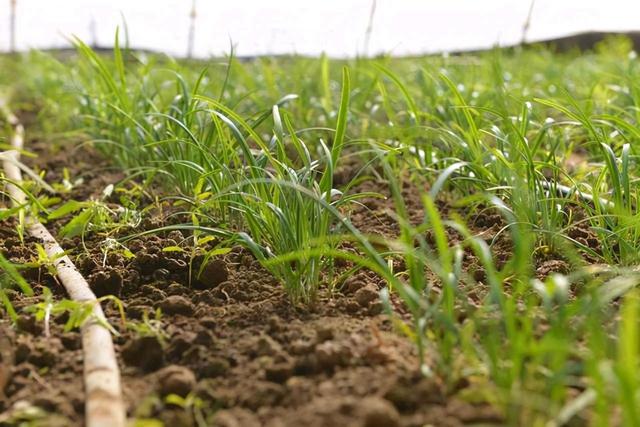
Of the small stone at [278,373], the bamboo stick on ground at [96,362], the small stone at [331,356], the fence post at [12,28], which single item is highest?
the fence post at [12,28]

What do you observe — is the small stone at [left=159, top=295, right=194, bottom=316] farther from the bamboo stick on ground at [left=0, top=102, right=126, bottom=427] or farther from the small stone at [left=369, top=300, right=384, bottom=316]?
the small stone at [left=369, top=300, right=384, bottom=316]

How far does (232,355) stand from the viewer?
1.25m

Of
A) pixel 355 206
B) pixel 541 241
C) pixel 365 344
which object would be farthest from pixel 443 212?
pixel 365 344

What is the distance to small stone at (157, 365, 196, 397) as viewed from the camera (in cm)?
114

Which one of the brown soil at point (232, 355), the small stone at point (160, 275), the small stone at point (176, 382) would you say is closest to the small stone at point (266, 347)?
the brown soil at point (232, 355)

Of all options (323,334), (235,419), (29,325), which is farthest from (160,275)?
(235,419)

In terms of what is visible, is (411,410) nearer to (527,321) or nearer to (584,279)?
(527,321)

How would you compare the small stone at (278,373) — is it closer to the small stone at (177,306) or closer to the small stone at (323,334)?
the small stone at (323,334)

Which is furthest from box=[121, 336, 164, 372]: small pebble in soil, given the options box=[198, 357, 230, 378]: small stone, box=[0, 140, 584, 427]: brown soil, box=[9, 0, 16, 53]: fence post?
box=[9, 0, 16, 53]: fence post

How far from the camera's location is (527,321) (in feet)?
3.19

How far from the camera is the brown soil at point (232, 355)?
1.04 meters

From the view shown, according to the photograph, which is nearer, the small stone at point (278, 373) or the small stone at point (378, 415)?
the small stone at point (378, 415)

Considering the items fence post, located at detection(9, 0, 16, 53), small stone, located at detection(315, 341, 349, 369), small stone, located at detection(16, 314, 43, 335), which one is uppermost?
fence post, located at detection(9, 0, 16, 53)

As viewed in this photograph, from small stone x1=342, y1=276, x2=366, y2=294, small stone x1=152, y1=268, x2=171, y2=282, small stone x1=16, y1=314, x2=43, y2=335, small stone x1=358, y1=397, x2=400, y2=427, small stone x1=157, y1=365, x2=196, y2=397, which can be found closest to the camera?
small stone x1=358, y1=397, x2=400, y2=427
